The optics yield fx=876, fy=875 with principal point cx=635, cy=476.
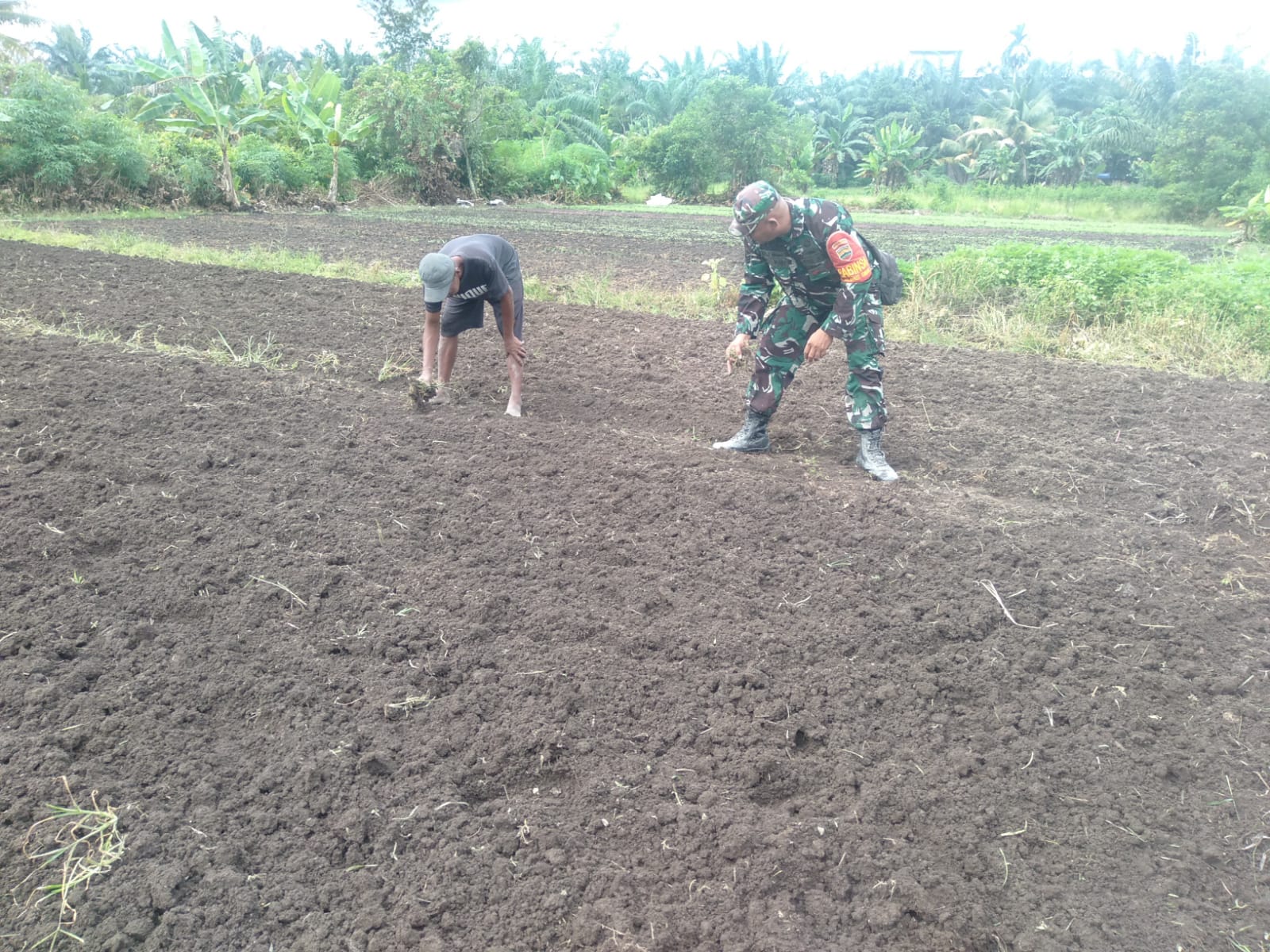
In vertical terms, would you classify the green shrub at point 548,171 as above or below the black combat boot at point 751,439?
above

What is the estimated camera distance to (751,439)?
204 inches

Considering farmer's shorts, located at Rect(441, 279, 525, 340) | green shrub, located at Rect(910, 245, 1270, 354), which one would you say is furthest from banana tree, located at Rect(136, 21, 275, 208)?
farmer's shorts, located at Rect(441, 279, 525, 340)

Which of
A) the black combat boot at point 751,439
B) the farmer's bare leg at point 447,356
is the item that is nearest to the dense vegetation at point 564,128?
the farmer's bare leg at point 447,356

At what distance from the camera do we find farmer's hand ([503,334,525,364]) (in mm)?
5402

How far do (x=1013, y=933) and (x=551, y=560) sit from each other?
2.22 metres

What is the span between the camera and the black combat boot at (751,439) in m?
5.16

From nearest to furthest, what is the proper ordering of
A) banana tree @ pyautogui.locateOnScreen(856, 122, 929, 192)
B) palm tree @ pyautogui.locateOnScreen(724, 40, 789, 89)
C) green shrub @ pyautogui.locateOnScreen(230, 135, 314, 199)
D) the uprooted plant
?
the uprooted plant
green shrub @ pyautogui.locateOnScreen(230, 135, 314, 199)
banana tree @ pyautogui.locateOnScreen(856, 122, 929, 192)
palm tree @ pyautogui.locateOnScreen(724, 40, 789, 89)

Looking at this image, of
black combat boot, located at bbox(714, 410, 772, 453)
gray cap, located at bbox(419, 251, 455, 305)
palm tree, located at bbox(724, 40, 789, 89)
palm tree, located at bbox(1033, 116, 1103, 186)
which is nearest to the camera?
gray cap, located at bbox(419, 251, 455, 305)

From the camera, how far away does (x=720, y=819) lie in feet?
8.37

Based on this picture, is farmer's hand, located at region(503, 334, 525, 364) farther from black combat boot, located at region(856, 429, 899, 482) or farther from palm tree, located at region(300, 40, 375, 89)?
palm tree, located at region(300, 40, 375, 89)

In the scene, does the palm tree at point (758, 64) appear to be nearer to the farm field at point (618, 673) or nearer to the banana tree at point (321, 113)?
the banana tree at point (321, 113)

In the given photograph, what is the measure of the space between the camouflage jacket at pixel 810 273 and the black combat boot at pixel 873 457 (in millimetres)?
647

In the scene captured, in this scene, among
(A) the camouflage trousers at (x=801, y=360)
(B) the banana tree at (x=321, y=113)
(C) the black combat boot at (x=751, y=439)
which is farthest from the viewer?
(B) the banana tree at (x=321, y=113)

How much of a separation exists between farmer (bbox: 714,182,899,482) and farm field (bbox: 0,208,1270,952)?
293 mm
